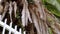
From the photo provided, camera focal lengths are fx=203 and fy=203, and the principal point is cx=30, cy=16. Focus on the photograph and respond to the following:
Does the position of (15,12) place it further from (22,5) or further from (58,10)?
(58,10)

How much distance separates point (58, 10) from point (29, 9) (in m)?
1.44

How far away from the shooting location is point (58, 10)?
15.0 feet

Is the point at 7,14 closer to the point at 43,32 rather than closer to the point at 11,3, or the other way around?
the point at 11,3

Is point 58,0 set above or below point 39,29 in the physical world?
above

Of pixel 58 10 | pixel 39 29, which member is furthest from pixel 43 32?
pixel 58 10

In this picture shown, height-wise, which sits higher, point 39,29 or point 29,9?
point 29,9

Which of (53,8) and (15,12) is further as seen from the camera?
(53,8)

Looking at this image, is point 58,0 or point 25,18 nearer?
point 25,18

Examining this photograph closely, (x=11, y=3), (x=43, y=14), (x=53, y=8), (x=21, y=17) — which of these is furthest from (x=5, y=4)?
(x=53, y=8)

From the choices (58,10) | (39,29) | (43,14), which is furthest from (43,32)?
(58,10)

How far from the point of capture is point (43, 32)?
315 cm

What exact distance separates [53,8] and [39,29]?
155 cm

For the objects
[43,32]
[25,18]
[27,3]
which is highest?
[27,3]

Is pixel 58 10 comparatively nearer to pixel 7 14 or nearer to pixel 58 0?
pixel 58 0
